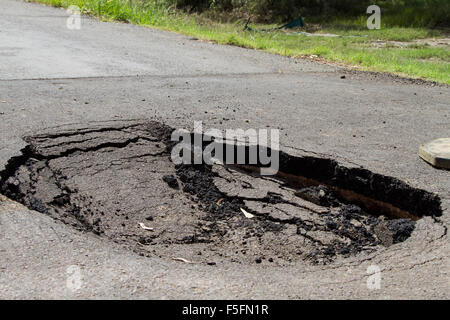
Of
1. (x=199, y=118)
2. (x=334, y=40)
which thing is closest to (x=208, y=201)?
(x=199, y=118)

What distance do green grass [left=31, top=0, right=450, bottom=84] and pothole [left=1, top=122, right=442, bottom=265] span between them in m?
4.64

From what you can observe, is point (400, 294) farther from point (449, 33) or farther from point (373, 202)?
point (449, 33)

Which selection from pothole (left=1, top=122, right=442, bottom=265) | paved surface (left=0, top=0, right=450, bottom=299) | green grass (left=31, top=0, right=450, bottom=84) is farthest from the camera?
green grass (left=31, top=0, right=450, bottom=84)

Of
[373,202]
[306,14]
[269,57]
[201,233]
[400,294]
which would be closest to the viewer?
[400,294]

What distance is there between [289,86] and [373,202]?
3.58 meters

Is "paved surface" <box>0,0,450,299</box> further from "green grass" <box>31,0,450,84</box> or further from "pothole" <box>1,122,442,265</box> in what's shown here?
"green grass" <box>31,0,450,84</box>

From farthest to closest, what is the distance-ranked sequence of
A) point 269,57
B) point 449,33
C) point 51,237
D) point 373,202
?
point 449,33, point 269,57, point 373,202, point 51,237

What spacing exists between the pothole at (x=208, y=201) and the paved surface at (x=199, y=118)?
19 cm

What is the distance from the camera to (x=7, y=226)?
3.55 meters

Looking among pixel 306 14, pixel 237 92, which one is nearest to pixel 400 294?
pixel 237 92

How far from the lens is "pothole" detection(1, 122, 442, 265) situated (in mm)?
3906

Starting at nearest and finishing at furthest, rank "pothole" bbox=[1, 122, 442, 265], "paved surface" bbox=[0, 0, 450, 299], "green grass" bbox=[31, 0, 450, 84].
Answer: "paved surface" bbox=[0, 0, 450, 299] → "pothole" bbox=[1, 122, 442, 265] → "green grass" bbox=[31, 0, 450, 84]

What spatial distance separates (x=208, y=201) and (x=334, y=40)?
33.0ft

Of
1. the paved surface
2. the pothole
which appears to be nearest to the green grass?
the paved surface
